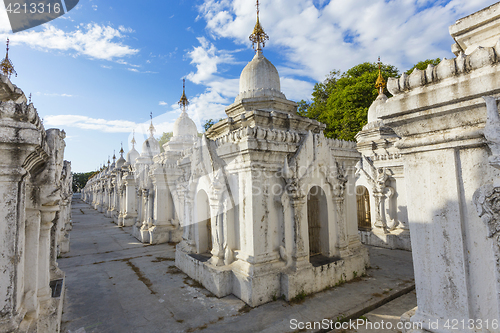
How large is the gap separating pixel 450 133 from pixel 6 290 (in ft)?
16.3

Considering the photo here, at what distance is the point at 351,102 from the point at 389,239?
14.5 metres

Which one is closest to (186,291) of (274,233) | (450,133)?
(274,233)

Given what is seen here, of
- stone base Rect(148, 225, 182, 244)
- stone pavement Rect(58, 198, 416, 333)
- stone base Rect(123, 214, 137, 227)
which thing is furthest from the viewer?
stone base Rect(123, 214, 137, 227)

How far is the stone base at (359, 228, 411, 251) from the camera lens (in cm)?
1032

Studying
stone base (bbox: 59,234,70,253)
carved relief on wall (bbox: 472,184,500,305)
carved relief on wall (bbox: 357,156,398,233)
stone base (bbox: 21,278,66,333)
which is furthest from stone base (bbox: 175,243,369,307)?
stone base (bbox: 59,234,70,253)

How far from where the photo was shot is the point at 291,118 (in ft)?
22.9

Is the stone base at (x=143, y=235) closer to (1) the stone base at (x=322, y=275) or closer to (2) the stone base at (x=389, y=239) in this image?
(1) the stone base at (x=322, y=275)

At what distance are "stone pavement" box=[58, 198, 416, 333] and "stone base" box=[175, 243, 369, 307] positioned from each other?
0.57ft

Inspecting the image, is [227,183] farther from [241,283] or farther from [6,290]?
[6,290]

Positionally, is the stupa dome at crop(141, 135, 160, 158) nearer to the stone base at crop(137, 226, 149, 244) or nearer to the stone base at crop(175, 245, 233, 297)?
the stone base at crop(137, 226, 149, 244)

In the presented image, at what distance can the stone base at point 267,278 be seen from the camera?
577 centimetres

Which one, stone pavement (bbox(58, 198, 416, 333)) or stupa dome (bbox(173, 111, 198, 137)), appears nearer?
stone pavement (bbox(58, 198, 416, 333))

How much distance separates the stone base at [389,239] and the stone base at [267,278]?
446 cm

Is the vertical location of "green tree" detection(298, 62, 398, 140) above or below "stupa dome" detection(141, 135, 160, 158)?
above
